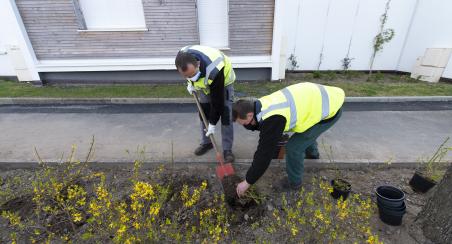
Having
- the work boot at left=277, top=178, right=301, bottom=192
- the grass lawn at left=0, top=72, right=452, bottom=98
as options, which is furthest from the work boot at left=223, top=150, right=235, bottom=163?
the grass lawn at left=0, top=72, right=452, bottom=98

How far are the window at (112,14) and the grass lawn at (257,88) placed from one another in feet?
5.86

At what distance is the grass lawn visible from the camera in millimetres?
6680

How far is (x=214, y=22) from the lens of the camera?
281 inches

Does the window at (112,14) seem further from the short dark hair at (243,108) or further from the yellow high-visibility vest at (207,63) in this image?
the short dark hair at (243,108)

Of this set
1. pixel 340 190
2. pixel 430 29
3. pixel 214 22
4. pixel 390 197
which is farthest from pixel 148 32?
pixel 430 29

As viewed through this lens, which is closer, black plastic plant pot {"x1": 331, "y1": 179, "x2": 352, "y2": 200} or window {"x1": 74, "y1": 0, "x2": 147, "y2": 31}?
black plastic plant pot {"x1": 331, "y1": 179, "x2": 352, "y2": 200}

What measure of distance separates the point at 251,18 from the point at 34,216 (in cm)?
655

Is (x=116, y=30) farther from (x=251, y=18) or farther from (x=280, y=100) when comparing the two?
(x=280, y=100)

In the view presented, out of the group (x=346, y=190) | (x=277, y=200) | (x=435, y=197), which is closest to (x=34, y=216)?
(x=277, y=200)

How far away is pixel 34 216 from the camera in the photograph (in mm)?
2912

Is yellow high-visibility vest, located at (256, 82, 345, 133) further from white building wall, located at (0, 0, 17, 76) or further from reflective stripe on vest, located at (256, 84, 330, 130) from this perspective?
white building wall, located at (0, 0, 17, 76)

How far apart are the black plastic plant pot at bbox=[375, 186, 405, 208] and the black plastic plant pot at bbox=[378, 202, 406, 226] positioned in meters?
0.05

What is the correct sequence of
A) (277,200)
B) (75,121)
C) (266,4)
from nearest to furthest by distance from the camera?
(277,200)
(75,121)
(266,4)

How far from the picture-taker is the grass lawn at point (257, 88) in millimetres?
6680
